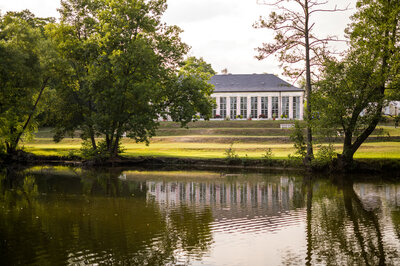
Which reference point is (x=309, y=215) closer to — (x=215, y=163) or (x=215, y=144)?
(x=215, y=163)

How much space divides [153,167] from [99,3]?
12.4m

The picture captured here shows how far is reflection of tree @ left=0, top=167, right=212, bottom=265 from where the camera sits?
8.45 metres

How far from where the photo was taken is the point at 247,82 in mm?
79375

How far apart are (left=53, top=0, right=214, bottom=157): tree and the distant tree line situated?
7cm

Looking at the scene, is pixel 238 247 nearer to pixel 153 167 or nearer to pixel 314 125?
pixel 314 125

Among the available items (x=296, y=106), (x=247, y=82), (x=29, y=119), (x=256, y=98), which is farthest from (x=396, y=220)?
(x=247, y=82)

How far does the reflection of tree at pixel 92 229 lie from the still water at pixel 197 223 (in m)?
0.02

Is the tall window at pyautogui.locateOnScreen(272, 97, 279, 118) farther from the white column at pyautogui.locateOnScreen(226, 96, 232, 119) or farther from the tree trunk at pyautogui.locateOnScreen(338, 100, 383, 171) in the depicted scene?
the tree trunk at pyautogui.locateOnScreen(338, 100, 383, 171)

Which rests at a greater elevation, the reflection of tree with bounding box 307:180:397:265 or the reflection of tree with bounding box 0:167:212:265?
the reflection of tree with bounding box 0:167:212:265

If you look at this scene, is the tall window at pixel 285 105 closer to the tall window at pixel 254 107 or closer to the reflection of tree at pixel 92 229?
the tall window at pixel 254 107

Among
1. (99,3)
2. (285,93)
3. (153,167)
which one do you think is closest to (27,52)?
(99,3)

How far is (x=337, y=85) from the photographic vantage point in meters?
23.4

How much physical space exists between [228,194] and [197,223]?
5512 mm

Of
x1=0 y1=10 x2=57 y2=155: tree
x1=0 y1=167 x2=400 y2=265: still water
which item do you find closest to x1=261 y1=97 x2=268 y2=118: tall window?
x1=0 y1=10 x2=57 y2=155: tree
